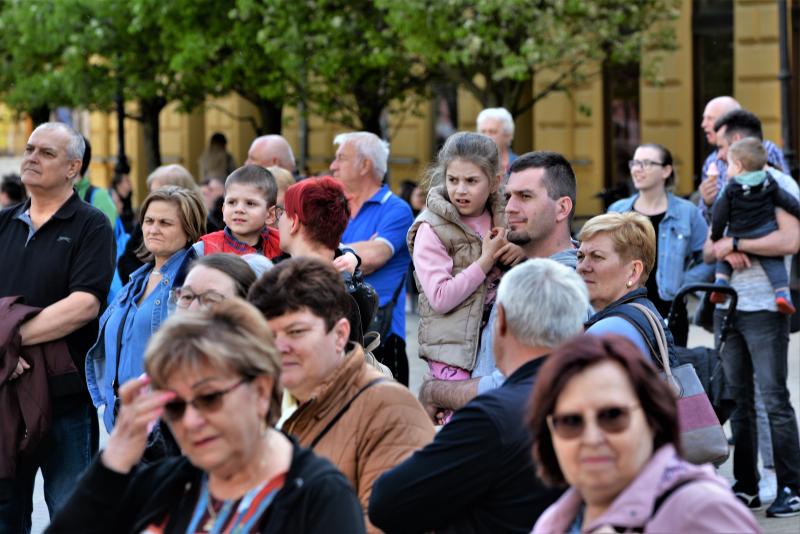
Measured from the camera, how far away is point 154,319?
21.0ft

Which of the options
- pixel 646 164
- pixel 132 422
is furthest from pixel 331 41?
pixel 132 422

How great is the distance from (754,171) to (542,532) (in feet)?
19.0

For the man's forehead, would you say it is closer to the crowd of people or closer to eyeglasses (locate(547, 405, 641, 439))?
the crowd of people

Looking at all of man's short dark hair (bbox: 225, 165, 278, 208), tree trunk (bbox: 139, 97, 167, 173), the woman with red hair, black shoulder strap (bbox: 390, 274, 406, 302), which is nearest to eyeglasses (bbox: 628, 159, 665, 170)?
black shoulder strap (bbox: 390, 274, 406, 302)

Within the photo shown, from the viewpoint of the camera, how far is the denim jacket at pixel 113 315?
6.46 metres

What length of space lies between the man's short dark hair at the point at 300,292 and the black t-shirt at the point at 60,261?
2.55 meters

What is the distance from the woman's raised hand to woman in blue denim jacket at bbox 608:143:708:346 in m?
5.92

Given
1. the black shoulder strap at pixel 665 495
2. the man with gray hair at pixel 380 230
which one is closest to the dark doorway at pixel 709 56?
the man with gray hair at pixel 380 230

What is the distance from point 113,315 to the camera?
653cm

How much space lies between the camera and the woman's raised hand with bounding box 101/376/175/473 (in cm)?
358

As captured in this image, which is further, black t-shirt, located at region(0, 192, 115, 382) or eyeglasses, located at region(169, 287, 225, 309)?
black t-shirt, located at region(0, 192, 115, 382)

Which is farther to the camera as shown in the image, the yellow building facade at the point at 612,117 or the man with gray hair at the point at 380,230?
the yellow building facade at the point at 612,117

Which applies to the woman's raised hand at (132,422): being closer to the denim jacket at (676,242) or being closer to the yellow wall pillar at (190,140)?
the denim jacket at (676,242)

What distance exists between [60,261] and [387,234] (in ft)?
6.35
